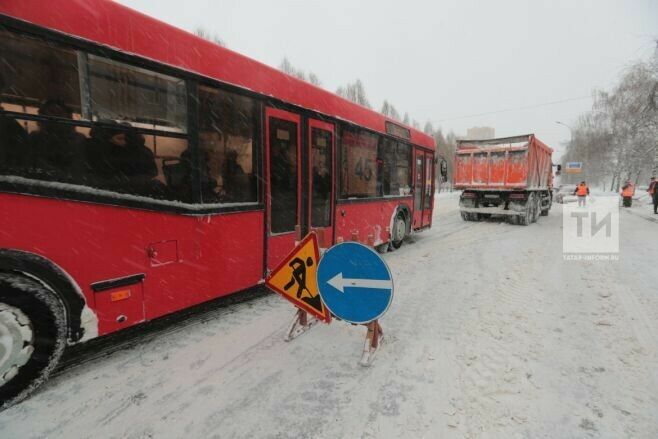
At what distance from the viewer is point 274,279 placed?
3336 mm

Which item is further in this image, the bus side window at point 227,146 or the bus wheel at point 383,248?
the bus wheel at point 383,248

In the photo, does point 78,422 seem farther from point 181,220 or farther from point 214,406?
point 181,220

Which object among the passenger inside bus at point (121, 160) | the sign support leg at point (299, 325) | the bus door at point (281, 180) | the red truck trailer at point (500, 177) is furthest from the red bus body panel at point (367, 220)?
the red truck trailer at point (500, 177)

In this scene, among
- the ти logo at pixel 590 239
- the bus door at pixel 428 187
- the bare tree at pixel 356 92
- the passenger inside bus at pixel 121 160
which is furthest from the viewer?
the bare tree at pixel 356 92

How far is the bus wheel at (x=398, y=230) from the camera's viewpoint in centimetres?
804

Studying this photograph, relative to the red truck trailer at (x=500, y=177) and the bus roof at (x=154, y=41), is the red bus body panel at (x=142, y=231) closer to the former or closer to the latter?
the bus roof at (x=154, y=41)

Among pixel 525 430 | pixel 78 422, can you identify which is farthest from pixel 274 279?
pixel 525 430

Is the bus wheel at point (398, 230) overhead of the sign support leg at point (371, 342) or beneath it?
overhead

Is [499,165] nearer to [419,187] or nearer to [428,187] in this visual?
[428,187]

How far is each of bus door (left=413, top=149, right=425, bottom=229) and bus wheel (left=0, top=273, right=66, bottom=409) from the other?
783cm

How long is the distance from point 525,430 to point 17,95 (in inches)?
161

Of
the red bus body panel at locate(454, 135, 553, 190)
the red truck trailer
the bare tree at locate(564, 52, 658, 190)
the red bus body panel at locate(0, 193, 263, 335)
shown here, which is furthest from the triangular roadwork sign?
the bare tree at locate(564, 52, 658, 190)

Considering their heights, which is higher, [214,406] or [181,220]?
[181,220]

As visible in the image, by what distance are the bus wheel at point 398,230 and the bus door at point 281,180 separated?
12.3 feet
